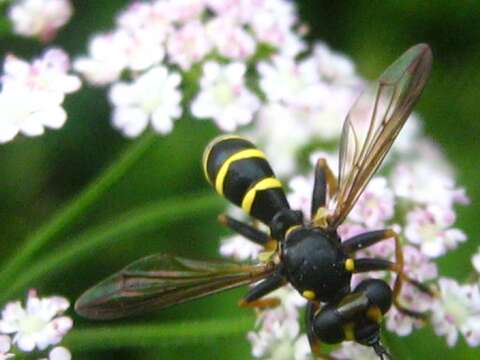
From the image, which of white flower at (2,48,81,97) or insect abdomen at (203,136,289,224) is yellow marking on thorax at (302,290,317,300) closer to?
insect abdomen at (203,136,289,224)

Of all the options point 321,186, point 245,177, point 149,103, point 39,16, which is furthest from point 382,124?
point 39,16

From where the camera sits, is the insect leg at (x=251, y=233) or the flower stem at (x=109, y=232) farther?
the flower stem at (x=109, y=232)

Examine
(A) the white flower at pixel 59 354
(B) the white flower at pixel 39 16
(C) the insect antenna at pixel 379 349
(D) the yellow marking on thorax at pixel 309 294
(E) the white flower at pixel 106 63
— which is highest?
(B) the white flower at pixel 39 16

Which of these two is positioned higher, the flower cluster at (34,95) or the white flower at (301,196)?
the flower cluster at (34,95)

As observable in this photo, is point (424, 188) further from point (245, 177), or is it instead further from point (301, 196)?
point (245, 177)

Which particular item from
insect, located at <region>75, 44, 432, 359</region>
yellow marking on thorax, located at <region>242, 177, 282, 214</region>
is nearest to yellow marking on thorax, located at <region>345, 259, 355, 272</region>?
insect, located at <region>75, 44, 432, 359</region>

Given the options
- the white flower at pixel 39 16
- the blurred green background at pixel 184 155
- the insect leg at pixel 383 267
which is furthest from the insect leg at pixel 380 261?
the white flower at pixel 39 16

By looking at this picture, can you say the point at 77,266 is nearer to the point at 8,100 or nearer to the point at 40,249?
the point at 40,249

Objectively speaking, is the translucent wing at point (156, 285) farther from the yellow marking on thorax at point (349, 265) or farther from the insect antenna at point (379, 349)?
the insect antenna at point (379, 349)
